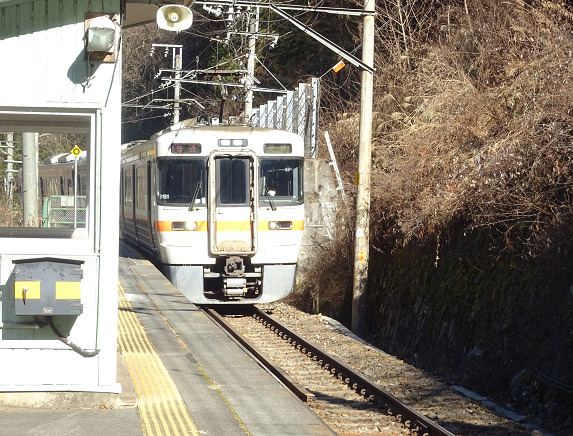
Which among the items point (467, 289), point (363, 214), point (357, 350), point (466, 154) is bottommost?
point (357, 350)

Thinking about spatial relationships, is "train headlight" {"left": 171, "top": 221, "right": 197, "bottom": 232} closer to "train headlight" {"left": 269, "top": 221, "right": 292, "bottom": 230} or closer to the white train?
the white train

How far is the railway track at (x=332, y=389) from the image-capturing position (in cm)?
803

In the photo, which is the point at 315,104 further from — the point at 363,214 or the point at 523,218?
the point at 523,218

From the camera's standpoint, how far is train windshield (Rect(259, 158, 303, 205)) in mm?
15328

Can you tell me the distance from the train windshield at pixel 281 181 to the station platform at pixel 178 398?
4013 millimetres

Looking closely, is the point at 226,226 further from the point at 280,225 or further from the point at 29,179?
the point at 29,179

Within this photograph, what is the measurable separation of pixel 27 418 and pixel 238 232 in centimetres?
924

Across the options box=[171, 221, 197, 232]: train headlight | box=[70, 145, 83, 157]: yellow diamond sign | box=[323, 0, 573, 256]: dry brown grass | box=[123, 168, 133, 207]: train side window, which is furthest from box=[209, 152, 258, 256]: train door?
box=[123, 168, 133, 207]: train side window

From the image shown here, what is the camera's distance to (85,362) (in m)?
6.46

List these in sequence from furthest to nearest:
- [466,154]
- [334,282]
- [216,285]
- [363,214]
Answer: [334,282] → [216,285] → [363,214] → [466,154]

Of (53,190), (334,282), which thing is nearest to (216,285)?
(334,282)

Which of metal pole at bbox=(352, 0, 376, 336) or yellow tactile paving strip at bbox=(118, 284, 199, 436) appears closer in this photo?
yellow tactile paving strip at bbox=(118, 284, 199, 436)

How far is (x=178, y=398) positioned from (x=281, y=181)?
874cm

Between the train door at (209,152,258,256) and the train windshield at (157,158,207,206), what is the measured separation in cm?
19
